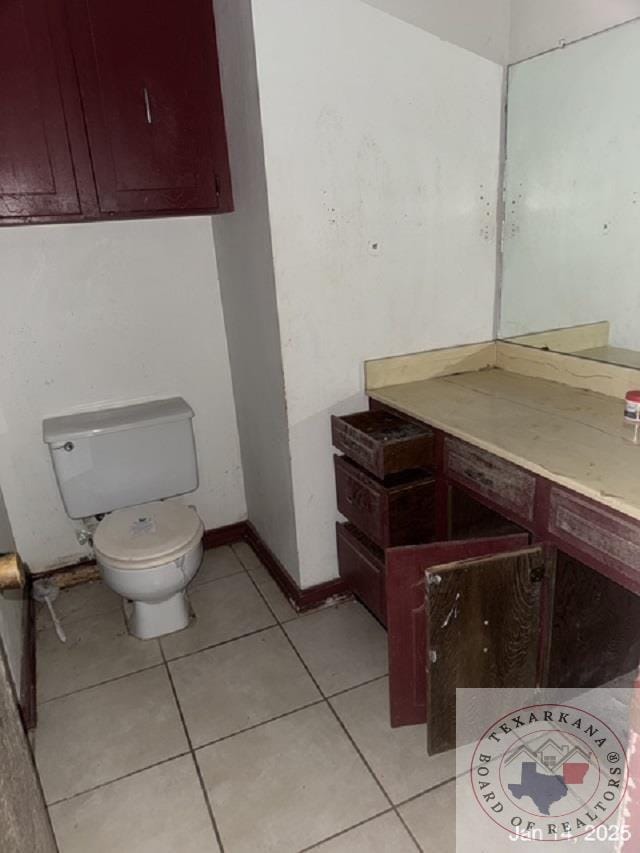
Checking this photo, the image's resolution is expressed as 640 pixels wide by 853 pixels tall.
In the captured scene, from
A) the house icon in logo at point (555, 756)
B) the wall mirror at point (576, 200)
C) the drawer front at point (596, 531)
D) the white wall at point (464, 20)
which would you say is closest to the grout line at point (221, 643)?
the house icon in logo at point (555, 756)

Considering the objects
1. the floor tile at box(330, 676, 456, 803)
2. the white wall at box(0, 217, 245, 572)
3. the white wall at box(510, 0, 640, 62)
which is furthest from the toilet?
the white wall at box(510, 0, 640, 62)

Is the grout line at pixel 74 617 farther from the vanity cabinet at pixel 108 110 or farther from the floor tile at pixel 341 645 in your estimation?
the vanity cabinet at pixel 108 110

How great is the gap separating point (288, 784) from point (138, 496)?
3.72 ft

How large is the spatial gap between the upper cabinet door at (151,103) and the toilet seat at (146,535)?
1010 millimetres

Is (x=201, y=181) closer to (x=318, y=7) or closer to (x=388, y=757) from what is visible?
(x=318, y=7)

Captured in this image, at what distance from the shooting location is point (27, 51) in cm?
165

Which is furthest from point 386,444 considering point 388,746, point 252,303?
point 388,746

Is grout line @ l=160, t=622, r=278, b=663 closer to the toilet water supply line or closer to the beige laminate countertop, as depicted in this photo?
the toilet water supply line

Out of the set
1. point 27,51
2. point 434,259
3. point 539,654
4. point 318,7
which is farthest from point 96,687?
point 318,7

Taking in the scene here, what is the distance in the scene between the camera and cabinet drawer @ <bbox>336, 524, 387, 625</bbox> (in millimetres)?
1813

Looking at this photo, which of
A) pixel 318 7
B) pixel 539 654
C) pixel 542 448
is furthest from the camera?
pixel 318 7

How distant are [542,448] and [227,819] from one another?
3.80 feet

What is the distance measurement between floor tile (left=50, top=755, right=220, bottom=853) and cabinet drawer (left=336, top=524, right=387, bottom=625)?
70 centimetres

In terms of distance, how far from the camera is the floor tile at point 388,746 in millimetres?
1458
